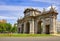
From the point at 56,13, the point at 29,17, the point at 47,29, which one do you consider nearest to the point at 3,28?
the point at 29,17

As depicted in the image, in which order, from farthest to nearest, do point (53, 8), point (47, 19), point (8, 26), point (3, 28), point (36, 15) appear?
point (8, 26) < point (3, 28) < point (36, 15) < point (47, 19) < point (53, 8)

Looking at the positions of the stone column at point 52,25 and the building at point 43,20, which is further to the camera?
the building at point 43,20

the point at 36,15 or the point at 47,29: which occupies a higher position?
the point at 36,15

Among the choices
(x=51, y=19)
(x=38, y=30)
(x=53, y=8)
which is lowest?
(x=38, y=30)

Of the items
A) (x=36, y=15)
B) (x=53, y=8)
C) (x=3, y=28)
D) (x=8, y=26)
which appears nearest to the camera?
(x=53, y=8)

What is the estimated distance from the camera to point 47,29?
2489 inches

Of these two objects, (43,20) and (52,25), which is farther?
(43,20)

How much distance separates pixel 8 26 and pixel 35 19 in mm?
61144

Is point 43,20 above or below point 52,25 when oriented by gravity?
above

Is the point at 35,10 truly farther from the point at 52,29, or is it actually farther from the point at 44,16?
the point at 52,29

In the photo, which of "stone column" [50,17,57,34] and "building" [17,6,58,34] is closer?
"stone column" [50,17,57,34]

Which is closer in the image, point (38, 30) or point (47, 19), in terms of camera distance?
point (47, 19)

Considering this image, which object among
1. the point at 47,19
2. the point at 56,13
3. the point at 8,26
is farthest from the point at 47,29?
the point at 8,26

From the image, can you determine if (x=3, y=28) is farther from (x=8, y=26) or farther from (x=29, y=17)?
(x=29, y=17)
